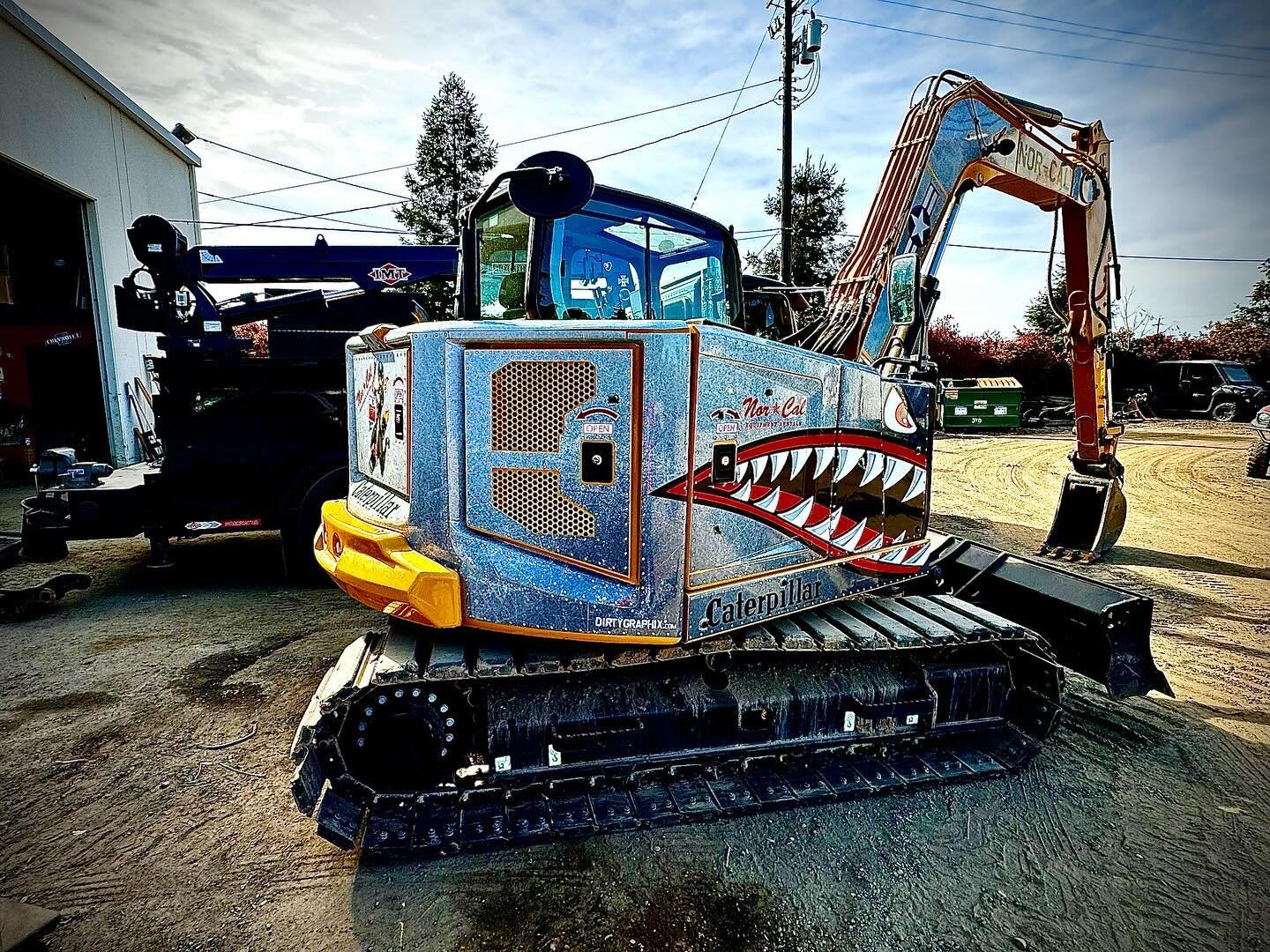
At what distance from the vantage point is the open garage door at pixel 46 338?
43.5ft

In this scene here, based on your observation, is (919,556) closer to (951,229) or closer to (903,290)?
(903,290)

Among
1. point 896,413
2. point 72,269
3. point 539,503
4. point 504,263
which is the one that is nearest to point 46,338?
point 72,269

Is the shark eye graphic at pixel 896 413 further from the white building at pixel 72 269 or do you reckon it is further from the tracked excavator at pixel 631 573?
the white building at pixel 72 269

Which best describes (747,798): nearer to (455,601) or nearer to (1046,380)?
(455,601)

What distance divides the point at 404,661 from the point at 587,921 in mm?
1194

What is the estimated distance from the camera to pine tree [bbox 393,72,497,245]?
2870cm

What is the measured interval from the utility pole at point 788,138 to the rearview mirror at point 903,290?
40.9ft

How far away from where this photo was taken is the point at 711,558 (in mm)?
3031

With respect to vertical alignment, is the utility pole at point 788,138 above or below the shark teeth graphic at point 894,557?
above

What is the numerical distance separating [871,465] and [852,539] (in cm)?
40

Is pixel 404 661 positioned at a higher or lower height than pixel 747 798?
higher

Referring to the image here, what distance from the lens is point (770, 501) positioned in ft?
10.5

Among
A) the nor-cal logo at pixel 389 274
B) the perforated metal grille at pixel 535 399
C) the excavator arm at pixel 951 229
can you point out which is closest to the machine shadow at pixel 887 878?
the perforated metal grille at pixel 535 399

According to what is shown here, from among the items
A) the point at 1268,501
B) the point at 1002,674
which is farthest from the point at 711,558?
the point at 1268,501
